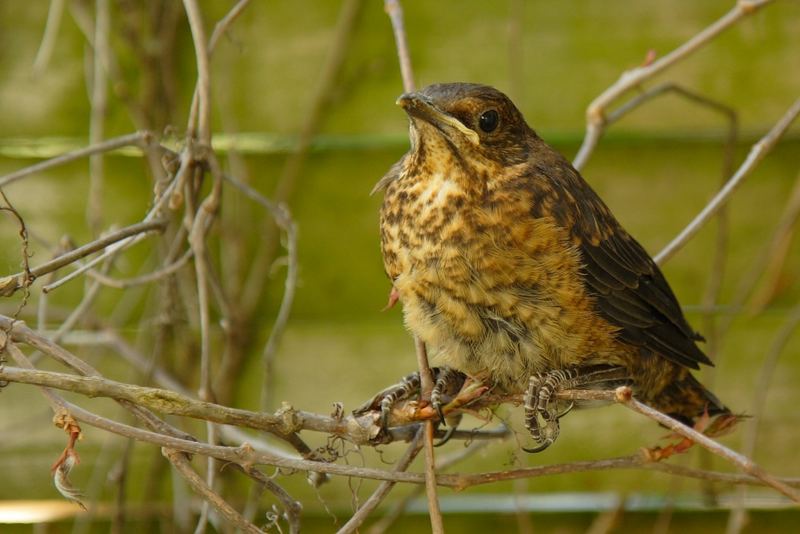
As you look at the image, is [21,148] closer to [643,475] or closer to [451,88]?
[451,88]

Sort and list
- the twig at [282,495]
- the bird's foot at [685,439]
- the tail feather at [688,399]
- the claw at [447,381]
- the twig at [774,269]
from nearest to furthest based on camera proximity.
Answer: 1. the twig at [282,495]
2. the bird's foot at [685,439]
3. the claw at [447,381]
4. the tail feather at [688,399]
5. the twig at [774,269]

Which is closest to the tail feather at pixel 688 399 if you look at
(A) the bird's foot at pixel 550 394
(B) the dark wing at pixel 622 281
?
(B) the dark wing at pixel 622 281

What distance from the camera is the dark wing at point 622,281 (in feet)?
5.33

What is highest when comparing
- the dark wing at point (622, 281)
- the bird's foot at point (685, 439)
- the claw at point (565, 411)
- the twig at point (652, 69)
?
the twig at point (652, 69)

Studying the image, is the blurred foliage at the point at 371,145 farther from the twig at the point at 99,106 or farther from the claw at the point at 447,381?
the claw at the point at 447,381

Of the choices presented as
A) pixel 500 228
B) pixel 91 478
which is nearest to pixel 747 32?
pixel 500 228

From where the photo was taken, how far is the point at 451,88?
154 cm

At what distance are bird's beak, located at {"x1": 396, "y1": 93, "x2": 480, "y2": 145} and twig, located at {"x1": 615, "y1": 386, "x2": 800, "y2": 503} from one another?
22.9 inches

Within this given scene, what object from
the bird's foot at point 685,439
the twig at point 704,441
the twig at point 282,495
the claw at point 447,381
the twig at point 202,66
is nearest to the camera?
the twig at point 704,441

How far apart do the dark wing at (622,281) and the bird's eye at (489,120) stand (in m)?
0.11

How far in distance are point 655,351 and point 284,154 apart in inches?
43.4

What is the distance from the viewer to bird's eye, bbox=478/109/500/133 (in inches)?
62.3

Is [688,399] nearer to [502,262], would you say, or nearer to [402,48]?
[502,262]

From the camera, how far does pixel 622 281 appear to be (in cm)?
167
